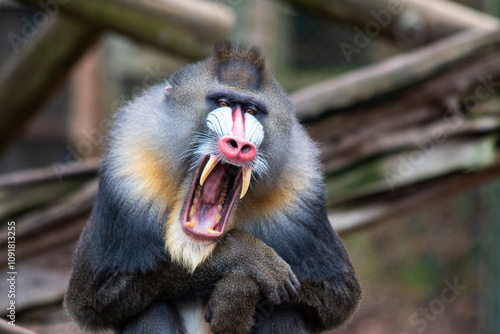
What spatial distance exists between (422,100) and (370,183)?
73cm

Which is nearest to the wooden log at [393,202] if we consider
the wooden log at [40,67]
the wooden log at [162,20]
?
the wooden log at [162,20]

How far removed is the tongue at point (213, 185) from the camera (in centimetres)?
321

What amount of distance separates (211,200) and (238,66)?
671 millimetres

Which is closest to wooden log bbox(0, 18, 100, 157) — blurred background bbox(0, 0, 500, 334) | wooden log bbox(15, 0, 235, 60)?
blurred background bbox(0, 0, 500, 334)

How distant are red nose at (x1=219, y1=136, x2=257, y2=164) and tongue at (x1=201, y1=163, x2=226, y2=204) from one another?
0.23m

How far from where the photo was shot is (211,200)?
127 inches

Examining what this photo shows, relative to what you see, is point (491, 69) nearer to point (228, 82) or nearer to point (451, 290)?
point (228, 82)

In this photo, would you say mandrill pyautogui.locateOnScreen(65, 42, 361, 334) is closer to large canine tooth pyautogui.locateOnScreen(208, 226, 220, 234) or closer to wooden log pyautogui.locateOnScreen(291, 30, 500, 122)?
large canine tooth pyautogui.locateOnScreen(208, 226, 220, 234)

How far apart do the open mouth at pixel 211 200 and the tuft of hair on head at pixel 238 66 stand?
43cm

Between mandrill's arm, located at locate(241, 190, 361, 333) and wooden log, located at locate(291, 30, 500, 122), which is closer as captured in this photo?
mandrill's arm, located at locate(241, 190, 361, 333)

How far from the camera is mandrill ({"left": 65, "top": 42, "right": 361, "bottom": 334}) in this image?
322 centimetres

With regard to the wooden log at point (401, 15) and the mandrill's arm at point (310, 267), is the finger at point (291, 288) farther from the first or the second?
the wooden log at point (401, 15)

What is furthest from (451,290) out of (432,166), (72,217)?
(72,217)

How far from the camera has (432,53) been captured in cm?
527
